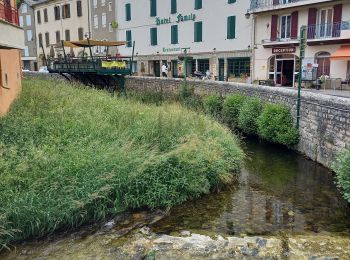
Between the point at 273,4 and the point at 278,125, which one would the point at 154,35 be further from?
the point at 278,125

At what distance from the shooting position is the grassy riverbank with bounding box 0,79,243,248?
6.92m

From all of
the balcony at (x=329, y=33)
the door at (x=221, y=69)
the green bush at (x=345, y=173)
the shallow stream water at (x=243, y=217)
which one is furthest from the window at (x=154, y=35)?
the green bush at (x=345, y=173)

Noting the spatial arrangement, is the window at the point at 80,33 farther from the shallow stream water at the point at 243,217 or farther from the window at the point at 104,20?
the shallow stream water at the point at 243,217

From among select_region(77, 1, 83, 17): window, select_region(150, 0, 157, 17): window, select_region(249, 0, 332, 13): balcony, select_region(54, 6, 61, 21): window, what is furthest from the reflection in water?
select_region(54, 6, 61, 21): window

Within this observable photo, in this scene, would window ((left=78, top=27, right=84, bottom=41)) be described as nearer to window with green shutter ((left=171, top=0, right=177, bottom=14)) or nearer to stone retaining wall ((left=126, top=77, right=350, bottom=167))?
window with green shutter ((left=171, top=0, right=177, bottom=14))

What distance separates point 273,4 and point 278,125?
14.7 meters

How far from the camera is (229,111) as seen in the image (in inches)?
634

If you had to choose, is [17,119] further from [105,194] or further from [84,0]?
[84,0]

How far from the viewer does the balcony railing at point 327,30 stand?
2156 centimetres

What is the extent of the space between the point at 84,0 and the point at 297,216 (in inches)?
1531

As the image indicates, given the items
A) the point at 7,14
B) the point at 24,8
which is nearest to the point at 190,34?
the point at 7,14

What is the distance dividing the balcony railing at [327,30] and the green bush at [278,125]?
10.9 metres

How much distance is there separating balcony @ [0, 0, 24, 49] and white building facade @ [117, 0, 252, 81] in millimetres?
18986

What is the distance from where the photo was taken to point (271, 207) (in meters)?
8.30
